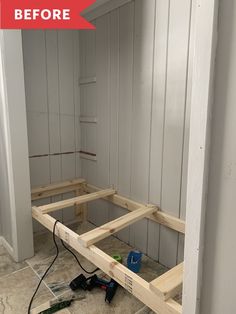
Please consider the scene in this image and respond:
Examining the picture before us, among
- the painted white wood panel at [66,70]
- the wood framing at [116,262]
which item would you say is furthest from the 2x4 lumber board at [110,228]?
the painted white wood panel at [66,70]

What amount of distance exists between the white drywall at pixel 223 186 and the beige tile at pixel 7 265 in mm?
1426

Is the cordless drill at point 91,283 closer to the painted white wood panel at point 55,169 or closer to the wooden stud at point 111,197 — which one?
the wooden stud at point 111,197

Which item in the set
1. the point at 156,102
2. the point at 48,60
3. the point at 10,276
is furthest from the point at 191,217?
the point at 48,60

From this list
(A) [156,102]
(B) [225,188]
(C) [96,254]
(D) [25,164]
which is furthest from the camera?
(D) [25,164]

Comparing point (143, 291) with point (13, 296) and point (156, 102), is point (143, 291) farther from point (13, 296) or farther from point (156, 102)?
point (156, 102)

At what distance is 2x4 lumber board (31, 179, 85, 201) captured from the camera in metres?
2.09

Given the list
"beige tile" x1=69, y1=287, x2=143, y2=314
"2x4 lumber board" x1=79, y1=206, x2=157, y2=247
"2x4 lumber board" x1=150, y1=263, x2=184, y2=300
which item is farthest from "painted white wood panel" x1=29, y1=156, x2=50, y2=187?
"2x4 lumber board" x1=150, y1=263, x2=184, y2=300

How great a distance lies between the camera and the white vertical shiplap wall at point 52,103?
2053mm

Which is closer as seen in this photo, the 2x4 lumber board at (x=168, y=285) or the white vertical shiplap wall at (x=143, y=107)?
the 2x4 lumber board at (x=168, y=285)

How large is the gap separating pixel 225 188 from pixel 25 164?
4.79 ft

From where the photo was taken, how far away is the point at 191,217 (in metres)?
0.71

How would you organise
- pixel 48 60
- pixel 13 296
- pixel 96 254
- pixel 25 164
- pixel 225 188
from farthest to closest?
pixel 48 60
pixel 25 164
pixel 13 296
pixel 96 254
pixel 225 188

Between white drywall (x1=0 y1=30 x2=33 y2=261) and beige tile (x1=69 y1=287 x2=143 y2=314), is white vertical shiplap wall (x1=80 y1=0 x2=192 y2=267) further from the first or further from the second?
white drywall (x1=0 y1=30 x2=33 y2=261)

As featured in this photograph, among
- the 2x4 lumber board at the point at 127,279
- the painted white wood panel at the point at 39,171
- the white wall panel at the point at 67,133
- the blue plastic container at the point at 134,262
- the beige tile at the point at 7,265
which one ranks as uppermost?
the white wall panel at the point at 67,133
